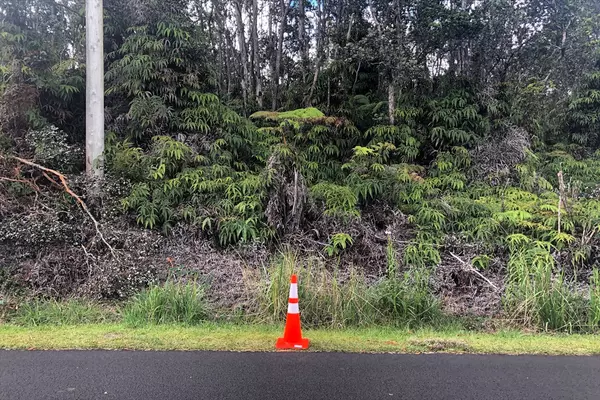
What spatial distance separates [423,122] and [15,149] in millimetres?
10679

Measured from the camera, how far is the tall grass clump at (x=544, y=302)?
6.37 meters

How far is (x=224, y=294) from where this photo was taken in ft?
24.0

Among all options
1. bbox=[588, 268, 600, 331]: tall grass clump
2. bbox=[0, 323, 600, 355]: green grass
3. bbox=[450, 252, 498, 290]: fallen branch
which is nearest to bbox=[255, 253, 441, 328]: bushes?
bbox=[0, 323, 600, 355]: green grass

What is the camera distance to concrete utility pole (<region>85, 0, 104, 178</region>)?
9.44 metres

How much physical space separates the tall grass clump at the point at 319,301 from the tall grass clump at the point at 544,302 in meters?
2.33

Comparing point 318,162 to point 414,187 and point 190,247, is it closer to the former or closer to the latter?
point 414,187

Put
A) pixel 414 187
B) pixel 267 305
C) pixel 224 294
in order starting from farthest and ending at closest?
pixel 414 187
pixel 224 294
pixel 267 305

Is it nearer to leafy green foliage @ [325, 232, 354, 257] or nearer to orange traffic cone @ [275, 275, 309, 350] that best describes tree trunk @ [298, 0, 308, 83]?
leafy green foliage @ [325, 232, 354, 257]

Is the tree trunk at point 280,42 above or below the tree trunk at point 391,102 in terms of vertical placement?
above

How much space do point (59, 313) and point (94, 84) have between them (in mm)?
5261

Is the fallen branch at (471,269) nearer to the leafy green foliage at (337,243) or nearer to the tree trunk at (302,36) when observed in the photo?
the leafy green foliage at (337,243)

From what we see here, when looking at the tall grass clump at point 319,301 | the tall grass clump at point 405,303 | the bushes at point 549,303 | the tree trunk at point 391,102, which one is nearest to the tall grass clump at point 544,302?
the bushes at point 549,303

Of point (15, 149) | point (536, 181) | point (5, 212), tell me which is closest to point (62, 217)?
point (5, 212)

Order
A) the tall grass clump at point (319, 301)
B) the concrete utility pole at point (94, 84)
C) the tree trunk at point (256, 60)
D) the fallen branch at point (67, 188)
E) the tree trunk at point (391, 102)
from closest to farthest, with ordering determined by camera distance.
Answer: the tall grass clump at point (319, 301)
the fallen branch at point (67, 188)
the concrete utility pole at point (94, 84)
the tree trunk at point (391, 102)
the tree trunk at point (256, 60)
